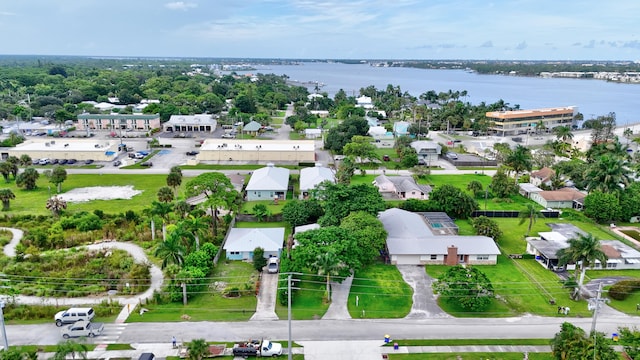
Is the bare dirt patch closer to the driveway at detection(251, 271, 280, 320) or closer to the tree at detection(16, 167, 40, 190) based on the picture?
the tree at detection(16, 167, 40, 190)

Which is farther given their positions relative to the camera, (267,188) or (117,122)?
(117,122)

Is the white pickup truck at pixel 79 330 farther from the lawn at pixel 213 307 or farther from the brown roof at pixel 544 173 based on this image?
the brown roof at pixel 544 173

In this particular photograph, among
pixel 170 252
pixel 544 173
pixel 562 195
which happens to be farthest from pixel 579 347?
pixel 544 173

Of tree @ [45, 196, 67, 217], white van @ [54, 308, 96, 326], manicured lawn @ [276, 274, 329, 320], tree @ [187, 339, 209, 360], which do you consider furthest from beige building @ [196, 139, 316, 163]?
tree @ [187, 339, 209, 360]

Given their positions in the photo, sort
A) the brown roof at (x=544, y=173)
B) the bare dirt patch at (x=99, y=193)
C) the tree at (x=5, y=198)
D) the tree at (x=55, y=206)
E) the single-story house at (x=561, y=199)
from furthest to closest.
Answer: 1. the brown roof at (x=544, y=173)
2. the bare dirt patch at (x=99, y=193)
3. the single-story house at (x=561, y=199)
4. the tree at (x=5, y=198)
5. the tree at (x=55, y=206)

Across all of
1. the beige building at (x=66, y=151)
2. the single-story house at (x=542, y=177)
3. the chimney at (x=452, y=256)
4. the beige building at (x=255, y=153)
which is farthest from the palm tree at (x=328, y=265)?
the beige building at (x=66, y=151)

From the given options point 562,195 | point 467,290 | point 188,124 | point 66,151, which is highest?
point 188,124

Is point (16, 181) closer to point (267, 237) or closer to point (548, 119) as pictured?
point (267, 237)

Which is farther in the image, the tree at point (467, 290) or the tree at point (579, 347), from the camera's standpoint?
the tree at point (467, 290)

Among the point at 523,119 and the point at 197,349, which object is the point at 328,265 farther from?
the point at 523,119
